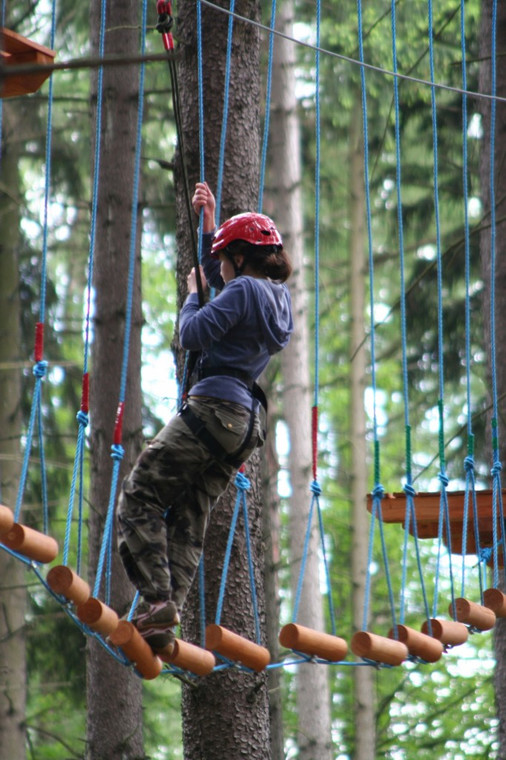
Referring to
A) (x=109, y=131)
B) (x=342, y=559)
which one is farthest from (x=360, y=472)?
(x=109, y=131)

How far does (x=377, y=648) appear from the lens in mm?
3818

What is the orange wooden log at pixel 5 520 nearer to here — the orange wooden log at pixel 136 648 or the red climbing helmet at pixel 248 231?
the orange wooden log at pixel 136 648

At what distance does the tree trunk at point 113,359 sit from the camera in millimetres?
6320

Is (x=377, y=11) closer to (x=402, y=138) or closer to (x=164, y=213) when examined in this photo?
(x=402, y=138)

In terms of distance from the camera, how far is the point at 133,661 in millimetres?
3432

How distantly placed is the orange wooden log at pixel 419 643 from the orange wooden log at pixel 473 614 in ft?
0.82

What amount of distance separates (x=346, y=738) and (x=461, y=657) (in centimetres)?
146

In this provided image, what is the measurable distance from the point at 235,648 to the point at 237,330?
0.94 meters

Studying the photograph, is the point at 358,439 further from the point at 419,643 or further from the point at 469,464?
the point at 419,643

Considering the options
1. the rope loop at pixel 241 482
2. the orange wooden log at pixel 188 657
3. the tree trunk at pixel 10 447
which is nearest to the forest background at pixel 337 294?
the tree trunk at pixel 10 447

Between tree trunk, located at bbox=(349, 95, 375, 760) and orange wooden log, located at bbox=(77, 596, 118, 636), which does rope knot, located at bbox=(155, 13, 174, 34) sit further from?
tree trunk, located at bbox=(349, 95, 375, 760)

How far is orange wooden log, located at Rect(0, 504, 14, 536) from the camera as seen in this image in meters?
3.29

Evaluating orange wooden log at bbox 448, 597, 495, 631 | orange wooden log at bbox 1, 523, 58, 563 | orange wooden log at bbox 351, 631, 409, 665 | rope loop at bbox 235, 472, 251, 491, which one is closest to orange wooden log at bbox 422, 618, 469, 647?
orange wooden log at bbox 448, 597, 495, 631

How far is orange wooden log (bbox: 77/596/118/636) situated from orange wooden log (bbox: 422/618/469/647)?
4.28 feet
